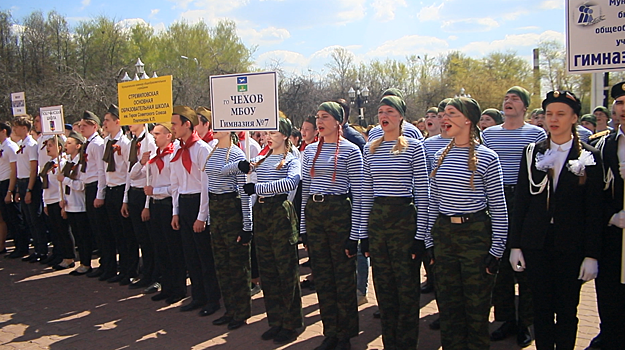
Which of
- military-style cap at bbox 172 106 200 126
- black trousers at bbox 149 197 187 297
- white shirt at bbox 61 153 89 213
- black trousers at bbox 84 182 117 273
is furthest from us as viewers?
white shirt at bbox 61 153 89 213

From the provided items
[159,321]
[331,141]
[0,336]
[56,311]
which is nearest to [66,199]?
[56,311]

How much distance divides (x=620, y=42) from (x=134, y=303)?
6387mm

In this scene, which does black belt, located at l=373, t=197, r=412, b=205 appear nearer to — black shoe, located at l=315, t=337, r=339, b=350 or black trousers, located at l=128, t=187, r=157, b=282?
black shoe, located at l=315, t=337, r=339, b=350

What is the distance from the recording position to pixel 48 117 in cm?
889

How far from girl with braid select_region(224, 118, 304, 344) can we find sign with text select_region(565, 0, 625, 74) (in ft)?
9.40

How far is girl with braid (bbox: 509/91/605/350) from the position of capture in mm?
3695

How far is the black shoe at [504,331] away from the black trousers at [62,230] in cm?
717

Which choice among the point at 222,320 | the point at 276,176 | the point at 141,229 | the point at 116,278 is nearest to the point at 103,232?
the point at 116,278

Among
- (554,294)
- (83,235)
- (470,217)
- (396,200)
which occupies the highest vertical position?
(396,200)

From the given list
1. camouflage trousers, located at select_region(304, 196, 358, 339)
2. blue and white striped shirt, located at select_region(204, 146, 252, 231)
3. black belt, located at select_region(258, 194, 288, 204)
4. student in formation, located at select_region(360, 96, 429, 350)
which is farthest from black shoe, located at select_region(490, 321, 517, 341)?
blue and white striped shirt, located at select_region(204, 146, 252, 231)

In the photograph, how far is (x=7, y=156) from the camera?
9.72 m

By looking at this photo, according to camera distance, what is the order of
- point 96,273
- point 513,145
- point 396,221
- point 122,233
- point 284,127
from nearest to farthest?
point 396,221, point 513,145, point 284,127, point 122,233, point 96,273

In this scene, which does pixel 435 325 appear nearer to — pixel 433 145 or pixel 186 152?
pixel 433 145

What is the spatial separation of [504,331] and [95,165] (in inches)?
254
